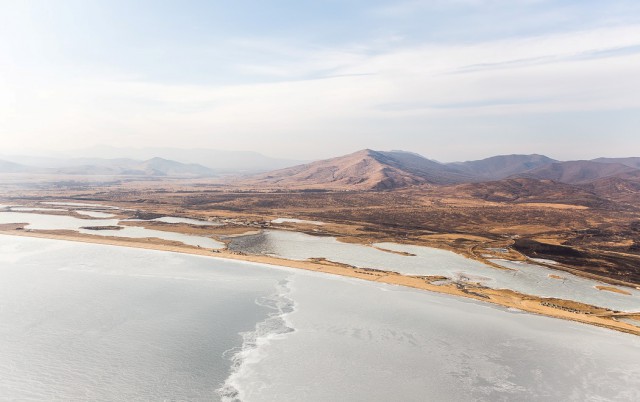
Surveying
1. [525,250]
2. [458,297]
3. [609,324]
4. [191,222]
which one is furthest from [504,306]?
[191,222]

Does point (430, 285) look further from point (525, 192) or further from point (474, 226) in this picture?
point (525, 192)

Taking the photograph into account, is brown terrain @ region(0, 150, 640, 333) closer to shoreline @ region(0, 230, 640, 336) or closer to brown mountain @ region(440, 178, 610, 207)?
shoreline @ region(0, 230, 640, 336)

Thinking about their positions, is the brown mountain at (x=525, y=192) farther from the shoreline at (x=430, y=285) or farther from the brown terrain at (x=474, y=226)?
the shoreline at (x=430, y=285)

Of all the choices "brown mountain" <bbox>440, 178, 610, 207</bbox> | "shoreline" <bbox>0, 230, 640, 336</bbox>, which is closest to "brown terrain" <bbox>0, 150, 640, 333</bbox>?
"shoreline" <bbox>0, 230, 640, 336</bbox>

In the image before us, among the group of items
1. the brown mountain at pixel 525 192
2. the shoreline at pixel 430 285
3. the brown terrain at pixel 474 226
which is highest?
the brown mountain at pixel 525 192

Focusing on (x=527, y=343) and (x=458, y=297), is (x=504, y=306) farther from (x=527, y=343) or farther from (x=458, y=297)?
(x=527, y=343)

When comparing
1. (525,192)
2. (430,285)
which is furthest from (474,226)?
(525,192)

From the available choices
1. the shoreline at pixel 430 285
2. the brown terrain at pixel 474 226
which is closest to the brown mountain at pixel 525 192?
the brown terrain at pixel 474 226

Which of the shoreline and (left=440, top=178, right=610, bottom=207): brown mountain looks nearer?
the shoreline
